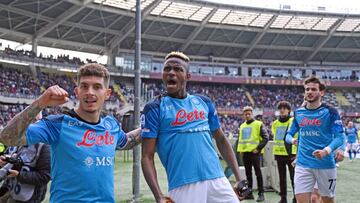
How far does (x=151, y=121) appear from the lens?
3.38 meters

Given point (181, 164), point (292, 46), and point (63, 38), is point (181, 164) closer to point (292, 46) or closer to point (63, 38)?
point (63, 38)

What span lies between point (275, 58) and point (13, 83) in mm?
32112

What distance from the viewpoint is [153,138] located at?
3379 millimetres

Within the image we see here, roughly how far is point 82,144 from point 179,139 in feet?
2.77

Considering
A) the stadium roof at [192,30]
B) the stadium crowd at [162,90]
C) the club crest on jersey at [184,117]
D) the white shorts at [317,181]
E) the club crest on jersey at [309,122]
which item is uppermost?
the stadium roof at [192,30]

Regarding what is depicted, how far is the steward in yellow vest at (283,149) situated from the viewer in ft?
25.9

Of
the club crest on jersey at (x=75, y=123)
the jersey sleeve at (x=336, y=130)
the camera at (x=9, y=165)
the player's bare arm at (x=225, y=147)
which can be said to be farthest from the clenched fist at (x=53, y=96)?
the jersey sleeve at (x=336, y=130)

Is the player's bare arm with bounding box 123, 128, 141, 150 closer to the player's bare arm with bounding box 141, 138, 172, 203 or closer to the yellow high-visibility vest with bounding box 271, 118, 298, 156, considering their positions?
the player's bare arm with bounding box 141, 138, 172, 203

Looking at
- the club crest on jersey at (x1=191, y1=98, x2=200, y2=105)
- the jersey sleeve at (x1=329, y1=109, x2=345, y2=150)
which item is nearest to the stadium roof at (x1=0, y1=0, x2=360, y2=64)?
the jersey sleeve at (x1=329, y1=109, x2=345, y2=150)

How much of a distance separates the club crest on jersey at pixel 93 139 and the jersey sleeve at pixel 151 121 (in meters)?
0.43

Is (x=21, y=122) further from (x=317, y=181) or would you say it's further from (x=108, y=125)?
(x=317, y=181)

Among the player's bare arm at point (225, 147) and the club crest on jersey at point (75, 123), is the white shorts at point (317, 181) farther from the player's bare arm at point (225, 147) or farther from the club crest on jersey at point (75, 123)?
the club crest on jersey at point (75, 123)

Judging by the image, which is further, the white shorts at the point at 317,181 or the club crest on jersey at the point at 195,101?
the white shorts at the point at 317,181

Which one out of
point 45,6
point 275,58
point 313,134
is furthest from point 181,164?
point 275,58
